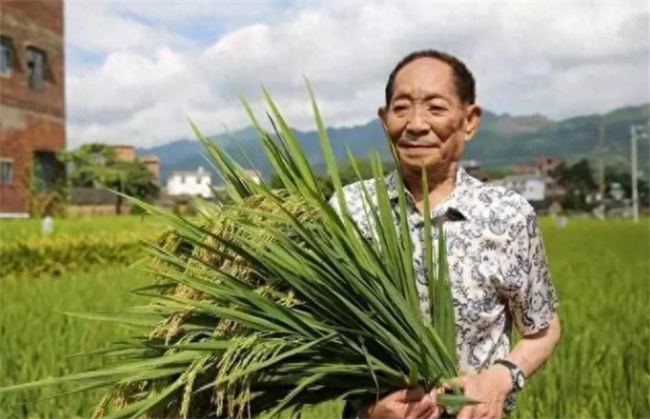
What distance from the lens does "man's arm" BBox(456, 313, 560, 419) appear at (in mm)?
1496

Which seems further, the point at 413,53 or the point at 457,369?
the point at 413,53

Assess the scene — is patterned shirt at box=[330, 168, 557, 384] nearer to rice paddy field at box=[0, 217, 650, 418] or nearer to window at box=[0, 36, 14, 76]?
rice paddy field at box=[0, 217, 650, 418]

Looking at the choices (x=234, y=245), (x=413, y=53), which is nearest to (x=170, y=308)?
(x=234, y=245)

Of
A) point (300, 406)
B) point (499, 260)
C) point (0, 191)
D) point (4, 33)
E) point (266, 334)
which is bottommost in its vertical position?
point (300, 406)

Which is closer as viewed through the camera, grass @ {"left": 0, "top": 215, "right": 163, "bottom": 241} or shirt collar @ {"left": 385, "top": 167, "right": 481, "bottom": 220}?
shirt collar @ {"left": 385, "top": 167, "right": 481, "bottom": 220}

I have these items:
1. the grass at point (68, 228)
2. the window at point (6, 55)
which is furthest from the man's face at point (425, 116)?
the window at point (6, 55)

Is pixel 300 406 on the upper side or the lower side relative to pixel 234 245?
lower

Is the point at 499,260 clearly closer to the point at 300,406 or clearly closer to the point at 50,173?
the point at 300,406

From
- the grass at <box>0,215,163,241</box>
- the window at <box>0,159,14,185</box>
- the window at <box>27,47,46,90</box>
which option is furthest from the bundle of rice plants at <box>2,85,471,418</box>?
the window at <box>27,47,46,90</box>

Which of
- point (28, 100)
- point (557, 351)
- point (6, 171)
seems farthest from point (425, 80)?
point (28, 100)

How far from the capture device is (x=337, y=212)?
163 centimetres

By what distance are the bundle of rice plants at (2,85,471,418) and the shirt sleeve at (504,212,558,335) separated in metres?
0.14

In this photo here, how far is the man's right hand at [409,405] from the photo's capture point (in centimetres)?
147

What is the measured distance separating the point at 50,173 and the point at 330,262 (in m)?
24.2
